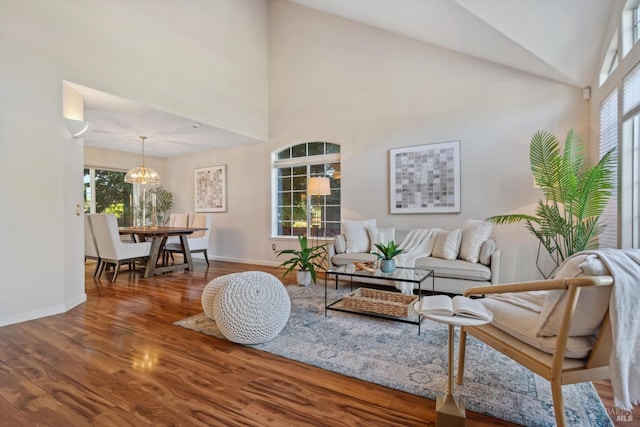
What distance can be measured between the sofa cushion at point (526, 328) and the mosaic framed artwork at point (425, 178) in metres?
2.71

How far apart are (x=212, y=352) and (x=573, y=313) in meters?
2.10

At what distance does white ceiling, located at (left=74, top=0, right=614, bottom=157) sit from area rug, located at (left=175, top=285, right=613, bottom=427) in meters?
2.90

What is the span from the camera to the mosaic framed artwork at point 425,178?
165 inches

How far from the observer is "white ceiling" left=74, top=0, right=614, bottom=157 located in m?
2.72

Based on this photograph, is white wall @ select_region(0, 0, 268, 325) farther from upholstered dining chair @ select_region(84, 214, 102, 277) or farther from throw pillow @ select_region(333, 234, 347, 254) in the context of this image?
throw pillow @ select_region(333, 234, 347, 254)

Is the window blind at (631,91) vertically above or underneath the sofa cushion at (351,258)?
above

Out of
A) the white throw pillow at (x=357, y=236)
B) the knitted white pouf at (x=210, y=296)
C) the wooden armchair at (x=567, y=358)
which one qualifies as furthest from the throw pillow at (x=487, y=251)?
the knitted white pouf at (x=210, y=296)

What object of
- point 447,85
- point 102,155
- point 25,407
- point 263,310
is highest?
point 447,85

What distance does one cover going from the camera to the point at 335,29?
5.12 meters

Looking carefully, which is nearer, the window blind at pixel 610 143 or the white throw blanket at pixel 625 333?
the white throw blanket at pixel 625 333

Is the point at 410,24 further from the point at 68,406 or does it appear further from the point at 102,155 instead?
the point at 102,155

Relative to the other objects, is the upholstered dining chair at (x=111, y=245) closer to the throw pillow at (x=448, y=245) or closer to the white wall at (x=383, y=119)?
the white wall at (x=383, y=119)

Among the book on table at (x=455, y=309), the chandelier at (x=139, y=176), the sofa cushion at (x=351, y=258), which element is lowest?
the sofa cushion at (x=351, y=258)

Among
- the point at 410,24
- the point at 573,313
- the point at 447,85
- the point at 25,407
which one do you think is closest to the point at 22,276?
the point at 25,407
